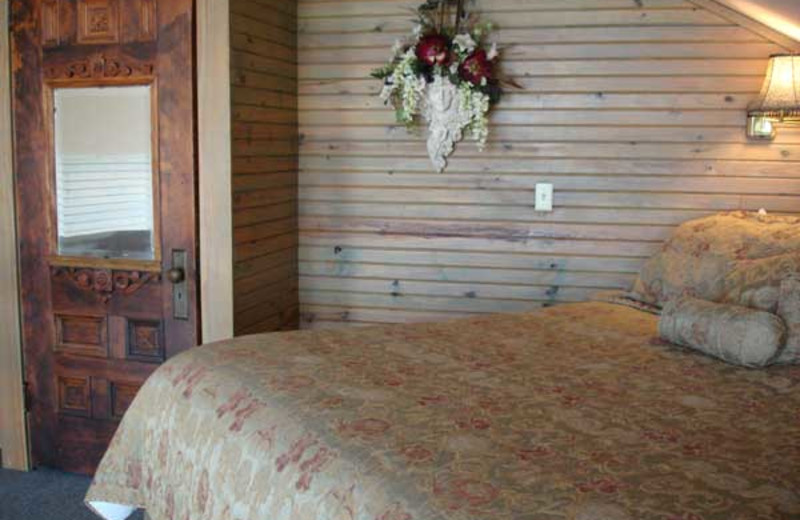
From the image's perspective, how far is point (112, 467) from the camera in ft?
7.90

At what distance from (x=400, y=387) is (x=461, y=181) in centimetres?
167

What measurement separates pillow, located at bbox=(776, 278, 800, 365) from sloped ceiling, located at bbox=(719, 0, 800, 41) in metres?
0.87

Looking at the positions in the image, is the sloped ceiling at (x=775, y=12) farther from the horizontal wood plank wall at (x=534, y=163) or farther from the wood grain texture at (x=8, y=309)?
the wood grain texture at (x=8, y=309)

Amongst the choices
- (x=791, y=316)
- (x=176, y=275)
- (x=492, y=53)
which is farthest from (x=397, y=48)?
(x=791, y=316)

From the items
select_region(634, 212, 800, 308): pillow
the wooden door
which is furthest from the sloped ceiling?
the wooden door

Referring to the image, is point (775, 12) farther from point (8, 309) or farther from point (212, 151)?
point (8, 309)

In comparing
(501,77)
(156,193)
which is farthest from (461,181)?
(156,193)

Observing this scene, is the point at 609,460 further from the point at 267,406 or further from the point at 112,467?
the point at 112,467

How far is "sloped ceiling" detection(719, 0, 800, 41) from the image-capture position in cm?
259

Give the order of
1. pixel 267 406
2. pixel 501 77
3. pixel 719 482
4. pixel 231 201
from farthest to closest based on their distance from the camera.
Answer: pixel 501 77 → pixel 231 201 → pixel 267 406 → pixel 719 482

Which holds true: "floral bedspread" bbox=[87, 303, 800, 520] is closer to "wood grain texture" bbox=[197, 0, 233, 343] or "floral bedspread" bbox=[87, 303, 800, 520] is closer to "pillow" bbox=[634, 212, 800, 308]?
"pillow" bbox=[634, 212, 800, 308]

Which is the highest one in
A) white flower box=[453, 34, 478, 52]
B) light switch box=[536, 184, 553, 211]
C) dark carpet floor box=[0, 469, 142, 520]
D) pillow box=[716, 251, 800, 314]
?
white flower box=[453, 34, 478, 52]

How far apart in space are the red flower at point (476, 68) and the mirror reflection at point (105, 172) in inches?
48.5

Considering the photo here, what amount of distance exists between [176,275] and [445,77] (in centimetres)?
131
